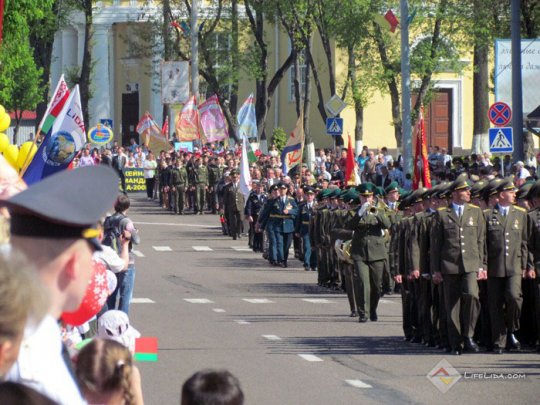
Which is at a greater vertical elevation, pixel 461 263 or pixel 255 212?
pixel 461 263

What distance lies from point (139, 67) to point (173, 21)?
20061mm

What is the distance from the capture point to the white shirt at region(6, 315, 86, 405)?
3.36 meters

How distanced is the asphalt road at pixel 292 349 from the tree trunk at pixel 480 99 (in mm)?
22173

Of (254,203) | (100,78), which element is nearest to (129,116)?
(100,78)

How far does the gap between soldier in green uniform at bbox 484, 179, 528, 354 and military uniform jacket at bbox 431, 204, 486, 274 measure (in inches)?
5.4

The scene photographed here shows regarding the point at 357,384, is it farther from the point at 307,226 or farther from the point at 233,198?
the point at 233,198

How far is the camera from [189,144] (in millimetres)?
53969

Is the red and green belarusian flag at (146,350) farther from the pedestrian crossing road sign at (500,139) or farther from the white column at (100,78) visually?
the white column at (100,78)

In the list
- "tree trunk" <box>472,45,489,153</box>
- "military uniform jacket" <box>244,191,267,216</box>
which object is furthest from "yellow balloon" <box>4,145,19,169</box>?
"tree trunk" <box>472,45,489,153</box>

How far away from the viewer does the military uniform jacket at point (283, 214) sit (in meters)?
29.8

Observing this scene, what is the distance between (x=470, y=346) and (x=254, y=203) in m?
18.7

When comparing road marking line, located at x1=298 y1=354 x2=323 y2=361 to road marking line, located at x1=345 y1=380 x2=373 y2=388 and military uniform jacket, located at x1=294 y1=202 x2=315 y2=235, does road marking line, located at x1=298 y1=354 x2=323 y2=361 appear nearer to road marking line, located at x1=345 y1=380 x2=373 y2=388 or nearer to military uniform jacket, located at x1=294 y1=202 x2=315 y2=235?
road marking line, located at x1=345 y1=380 x2=373 y2=388

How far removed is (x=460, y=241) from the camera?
15.9 metres

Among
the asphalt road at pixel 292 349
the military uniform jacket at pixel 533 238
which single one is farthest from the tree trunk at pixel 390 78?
the military uniform jacket at pixel 533 238
